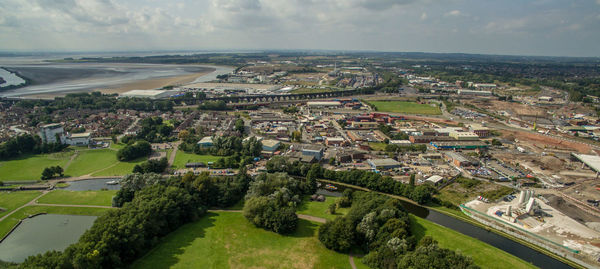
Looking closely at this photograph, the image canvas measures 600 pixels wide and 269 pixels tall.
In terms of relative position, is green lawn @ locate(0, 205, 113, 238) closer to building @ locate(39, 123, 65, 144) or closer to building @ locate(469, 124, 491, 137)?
building @ locate(39, 123, 65, 144)

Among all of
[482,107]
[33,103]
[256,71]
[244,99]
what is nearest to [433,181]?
[482,107]

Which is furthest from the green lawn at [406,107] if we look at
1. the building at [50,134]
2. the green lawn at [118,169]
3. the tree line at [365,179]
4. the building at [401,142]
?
the building at [50,134]

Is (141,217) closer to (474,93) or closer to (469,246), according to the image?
(469,246)

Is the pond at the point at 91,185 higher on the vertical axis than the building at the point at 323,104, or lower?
lower

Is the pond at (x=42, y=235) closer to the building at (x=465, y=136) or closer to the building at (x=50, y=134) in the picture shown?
the building at (x=50, y=134)

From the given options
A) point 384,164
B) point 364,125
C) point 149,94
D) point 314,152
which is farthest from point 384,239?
point 149,94

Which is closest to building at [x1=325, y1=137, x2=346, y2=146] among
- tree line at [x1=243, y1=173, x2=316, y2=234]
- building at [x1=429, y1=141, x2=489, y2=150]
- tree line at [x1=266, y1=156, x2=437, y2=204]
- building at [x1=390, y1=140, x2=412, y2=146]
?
building at [x1=390, y1=140, x2=412, y2=146]

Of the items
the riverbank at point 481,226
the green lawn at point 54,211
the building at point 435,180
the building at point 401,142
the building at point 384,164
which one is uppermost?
the building at point 401,142
